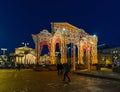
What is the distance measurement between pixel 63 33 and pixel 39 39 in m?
8.91

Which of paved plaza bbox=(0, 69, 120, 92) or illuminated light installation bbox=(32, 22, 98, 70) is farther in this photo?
illuminated light installation bbox=(32, 22, 98, 70)

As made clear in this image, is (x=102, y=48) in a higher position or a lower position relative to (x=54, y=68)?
higher

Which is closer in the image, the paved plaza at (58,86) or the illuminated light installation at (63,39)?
the paved plaza at (58,86)

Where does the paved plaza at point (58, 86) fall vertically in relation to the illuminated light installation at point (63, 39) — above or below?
below

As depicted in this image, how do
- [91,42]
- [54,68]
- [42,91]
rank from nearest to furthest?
[42,91] → [54,68] → [91,42]

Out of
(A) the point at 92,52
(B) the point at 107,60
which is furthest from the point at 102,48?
(A) the point at 92,52

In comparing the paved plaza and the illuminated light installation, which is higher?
the illuminated light installation

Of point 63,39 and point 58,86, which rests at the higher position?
point 63,39

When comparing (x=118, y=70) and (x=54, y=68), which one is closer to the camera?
(x=118, y=70)

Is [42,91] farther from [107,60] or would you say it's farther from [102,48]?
[102,48]

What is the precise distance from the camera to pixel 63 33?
68.6m

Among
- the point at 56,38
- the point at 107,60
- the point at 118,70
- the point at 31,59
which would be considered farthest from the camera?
the point at 31,59

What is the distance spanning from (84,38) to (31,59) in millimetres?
62223

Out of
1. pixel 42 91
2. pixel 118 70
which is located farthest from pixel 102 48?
pixel 42 91
